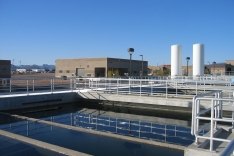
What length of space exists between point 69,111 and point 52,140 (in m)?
7.70

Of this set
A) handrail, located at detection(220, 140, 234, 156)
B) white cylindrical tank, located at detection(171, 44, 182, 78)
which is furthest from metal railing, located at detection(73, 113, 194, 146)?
white cylindrical tank, located at detection(171, 44, 182, 78)

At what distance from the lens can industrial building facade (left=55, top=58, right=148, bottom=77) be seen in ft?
205

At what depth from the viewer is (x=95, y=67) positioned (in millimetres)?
63812

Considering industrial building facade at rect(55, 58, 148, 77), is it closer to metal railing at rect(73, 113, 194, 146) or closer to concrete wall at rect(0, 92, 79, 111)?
concrete wall at rect(0, 92, 79, 111)

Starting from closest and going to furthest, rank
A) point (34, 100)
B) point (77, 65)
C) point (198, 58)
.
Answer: point (34, 100)
point (198, 58)
point (77, 65)

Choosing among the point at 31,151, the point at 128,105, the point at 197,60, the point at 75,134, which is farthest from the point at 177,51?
the point at 31,151

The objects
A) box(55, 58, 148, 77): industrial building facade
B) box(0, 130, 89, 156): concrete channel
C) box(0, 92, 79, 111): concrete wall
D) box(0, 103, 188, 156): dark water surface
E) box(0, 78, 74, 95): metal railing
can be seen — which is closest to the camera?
box(0, 130, 89, 156): concrete channel

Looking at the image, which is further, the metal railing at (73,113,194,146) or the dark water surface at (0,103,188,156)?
the metal railing at (73,113,194,146)

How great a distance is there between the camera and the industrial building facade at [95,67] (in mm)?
62625

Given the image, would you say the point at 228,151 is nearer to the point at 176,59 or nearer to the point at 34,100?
the point at 34,100

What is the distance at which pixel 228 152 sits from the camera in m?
2.94

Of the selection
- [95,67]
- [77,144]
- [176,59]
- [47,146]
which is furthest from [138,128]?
[95,67]

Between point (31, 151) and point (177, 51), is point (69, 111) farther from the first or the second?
point (177, 51)

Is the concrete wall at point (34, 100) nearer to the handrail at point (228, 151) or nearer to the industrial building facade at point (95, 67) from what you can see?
the handrail at point (228, 151)
